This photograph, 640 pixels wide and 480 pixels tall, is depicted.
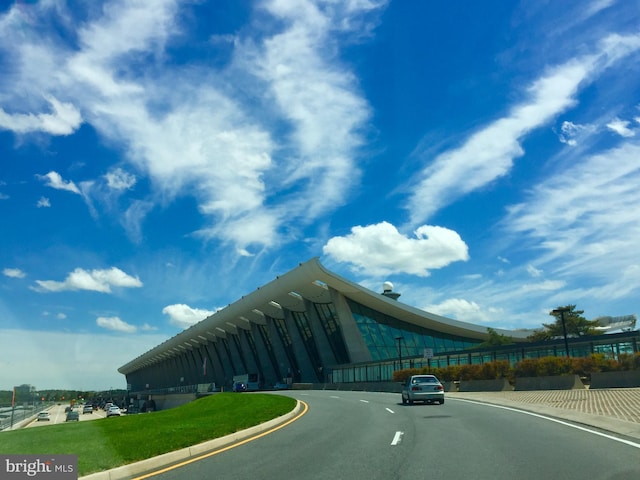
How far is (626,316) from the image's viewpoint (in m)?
87.6

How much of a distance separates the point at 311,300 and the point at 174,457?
64.1 meters

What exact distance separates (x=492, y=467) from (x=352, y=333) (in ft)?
202

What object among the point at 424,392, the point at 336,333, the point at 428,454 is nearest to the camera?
the point at 428,454

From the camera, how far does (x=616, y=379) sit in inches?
1141

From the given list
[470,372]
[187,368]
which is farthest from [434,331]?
[187,368]

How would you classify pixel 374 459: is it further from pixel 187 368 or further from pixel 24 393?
pixel 187 368

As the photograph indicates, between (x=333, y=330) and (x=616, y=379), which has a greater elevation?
(x=333, y=330)

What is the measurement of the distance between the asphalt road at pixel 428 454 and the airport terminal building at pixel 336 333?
34.6 meters

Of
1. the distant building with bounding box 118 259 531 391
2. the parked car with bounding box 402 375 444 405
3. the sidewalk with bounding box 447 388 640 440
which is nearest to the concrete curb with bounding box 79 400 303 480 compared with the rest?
the sidewalk with bounding box 447 388 640 440

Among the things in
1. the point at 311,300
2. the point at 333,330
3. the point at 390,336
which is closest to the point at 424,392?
the point at 333,330

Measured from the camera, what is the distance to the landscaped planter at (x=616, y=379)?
92.5 ft

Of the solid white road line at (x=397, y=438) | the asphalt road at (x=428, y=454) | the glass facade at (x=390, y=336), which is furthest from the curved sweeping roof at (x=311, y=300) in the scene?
the solid white road line at (x=397, y=438)

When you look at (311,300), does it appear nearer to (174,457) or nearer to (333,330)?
(333,330)

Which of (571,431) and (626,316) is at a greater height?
(626,316)
